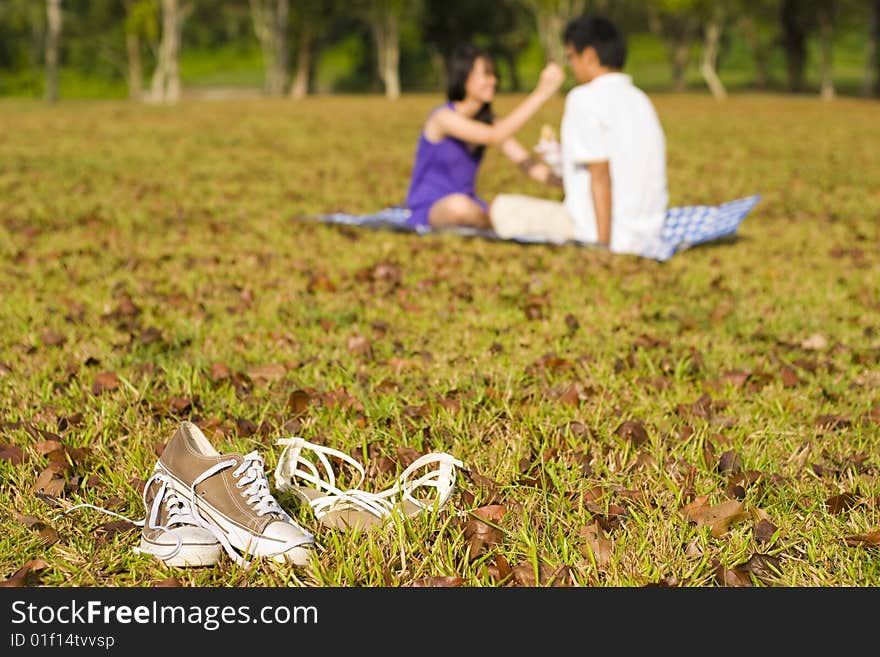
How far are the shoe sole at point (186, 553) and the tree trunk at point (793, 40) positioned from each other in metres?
51.1

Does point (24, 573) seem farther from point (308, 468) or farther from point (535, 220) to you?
point (535, 220)

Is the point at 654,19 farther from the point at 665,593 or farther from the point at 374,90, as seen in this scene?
the point at 665,593

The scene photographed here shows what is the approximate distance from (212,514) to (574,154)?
5.15 m

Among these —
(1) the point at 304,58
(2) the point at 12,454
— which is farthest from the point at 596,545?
(1) the point at 304,58

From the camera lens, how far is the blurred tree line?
41.1 m

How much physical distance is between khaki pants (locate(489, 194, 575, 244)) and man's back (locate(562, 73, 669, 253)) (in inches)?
9.5

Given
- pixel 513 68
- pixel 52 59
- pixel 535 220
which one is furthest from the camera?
pixel 513 68

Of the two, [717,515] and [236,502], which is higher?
[236,502]

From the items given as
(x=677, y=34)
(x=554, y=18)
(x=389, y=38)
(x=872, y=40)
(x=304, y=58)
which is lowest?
(x=872, y=40)

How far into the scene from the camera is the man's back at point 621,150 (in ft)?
22.5

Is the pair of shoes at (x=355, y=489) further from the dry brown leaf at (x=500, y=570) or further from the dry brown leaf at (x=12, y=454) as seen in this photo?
the dry brown leaf at (x=12, y=454)

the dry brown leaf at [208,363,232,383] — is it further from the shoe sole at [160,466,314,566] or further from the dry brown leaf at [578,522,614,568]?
the dry brown leaf at [578,522,614,568]

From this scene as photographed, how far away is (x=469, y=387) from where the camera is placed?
13.1 ft

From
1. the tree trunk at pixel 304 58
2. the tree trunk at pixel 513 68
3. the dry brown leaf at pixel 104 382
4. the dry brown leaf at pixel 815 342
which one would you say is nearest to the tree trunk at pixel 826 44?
the tree trunk at pixel 513 68
